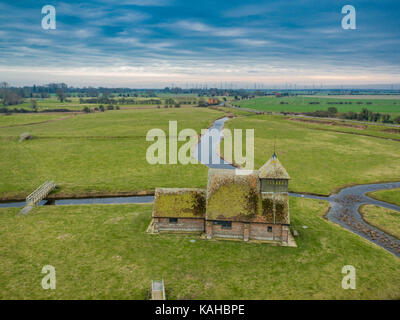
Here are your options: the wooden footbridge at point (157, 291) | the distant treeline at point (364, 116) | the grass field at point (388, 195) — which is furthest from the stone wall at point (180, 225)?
the distant treeline at point (364, 116)

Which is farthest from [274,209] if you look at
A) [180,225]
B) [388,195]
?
[388,195]

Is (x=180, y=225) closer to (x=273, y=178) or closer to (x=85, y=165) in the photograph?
(x=273, y=178)

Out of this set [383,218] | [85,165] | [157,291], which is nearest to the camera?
[157,291]

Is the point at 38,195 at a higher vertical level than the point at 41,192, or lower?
lower

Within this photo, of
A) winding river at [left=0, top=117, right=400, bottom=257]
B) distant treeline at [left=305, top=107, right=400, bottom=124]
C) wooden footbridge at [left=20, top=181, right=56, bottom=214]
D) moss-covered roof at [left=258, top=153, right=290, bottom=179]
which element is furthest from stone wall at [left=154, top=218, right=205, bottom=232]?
distant treeline at [left=305, top=107, right=400, bottom=124]

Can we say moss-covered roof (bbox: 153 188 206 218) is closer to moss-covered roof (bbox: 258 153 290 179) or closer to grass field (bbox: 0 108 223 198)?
moss-covered roof (bbox: 258 153 290 179)
